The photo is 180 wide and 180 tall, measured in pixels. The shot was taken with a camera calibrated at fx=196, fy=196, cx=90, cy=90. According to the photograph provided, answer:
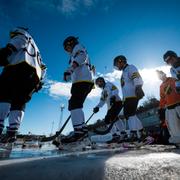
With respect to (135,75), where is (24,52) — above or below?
below

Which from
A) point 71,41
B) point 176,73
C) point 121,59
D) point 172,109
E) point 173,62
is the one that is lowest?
point 172,109

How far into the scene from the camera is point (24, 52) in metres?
3.63

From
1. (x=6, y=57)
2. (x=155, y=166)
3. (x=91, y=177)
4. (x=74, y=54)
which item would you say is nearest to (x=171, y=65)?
(x=74, y=54)

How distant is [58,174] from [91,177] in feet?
0.54

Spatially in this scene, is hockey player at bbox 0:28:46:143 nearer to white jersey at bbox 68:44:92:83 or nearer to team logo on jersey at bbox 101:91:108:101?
white jersey at bbox 68:44:92:83

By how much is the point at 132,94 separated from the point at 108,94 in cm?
245

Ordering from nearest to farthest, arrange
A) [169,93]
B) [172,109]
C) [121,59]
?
[172,109]
[169,93]
[121,59]

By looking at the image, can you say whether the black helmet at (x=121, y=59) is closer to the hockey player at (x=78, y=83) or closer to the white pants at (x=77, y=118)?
the hockey player at (x=78, y=83)

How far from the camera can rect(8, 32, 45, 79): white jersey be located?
353 cm

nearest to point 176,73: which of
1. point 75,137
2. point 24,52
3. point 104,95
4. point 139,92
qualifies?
point 139,92

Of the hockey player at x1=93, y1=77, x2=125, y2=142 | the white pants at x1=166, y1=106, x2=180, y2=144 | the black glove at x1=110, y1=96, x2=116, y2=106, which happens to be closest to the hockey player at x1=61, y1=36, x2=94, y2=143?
the white pants at x1=166, y1=106, x2=180, y2=144

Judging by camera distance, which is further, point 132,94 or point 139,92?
point 132,94

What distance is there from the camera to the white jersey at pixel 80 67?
412cm

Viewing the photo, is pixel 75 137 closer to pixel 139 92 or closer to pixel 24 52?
pixel 24 52
